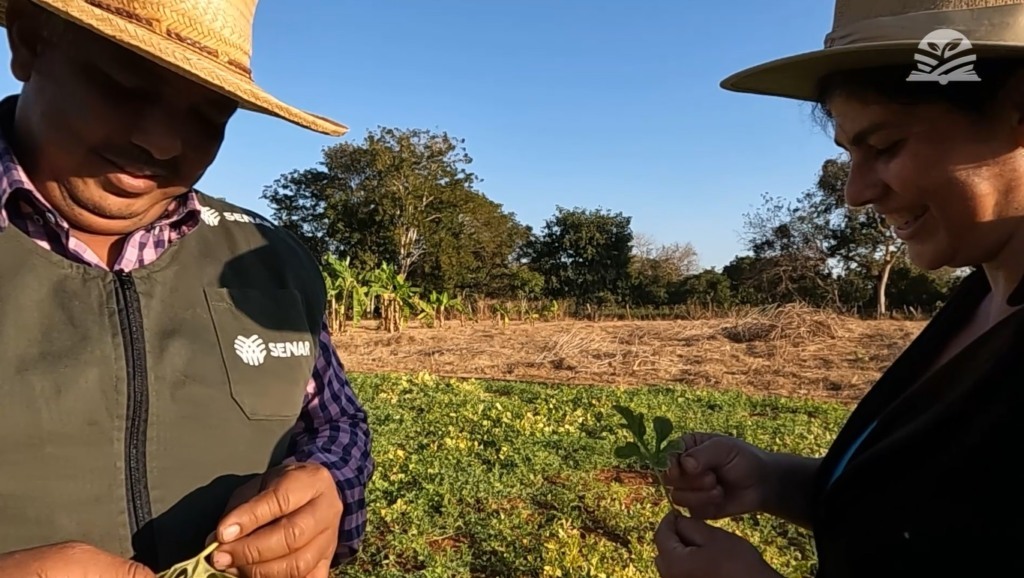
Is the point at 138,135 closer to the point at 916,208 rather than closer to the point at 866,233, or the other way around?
the point at 916,208

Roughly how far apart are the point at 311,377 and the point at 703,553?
935 millimetres

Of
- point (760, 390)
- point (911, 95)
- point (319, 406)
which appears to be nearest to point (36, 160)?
point (319, 406)

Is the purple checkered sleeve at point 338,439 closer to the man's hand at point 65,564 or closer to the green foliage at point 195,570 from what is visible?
the green foliage at point 195,570

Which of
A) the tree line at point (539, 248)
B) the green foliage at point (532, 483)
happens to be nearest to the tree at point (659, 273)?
the tree line at point (539, 248)

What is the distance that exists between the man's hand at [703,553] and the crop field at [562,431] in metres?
2.31

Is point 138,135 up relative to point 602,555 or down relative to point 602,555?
up

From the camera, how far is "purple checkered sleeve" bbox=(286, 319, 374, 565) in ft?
4.74

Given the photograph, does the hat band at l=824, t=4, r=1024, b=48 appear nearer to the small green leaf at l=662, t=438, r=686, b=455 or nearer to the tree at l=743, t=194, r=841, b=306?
the small green leaf at l=662, t=438, r=686, b=455

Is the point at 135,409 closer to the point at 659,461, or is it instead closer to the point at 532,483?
the point at 659,461

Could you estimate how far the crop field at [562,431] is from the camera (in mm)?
3727

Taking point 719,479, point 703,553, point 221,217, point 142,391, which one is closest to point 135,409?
point 142,391

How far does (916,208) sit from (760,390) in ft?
31.0

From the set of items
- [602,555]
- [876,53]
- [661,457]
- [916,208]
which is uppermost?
[876,53]

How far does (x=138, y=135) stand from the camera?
1.16 meters
